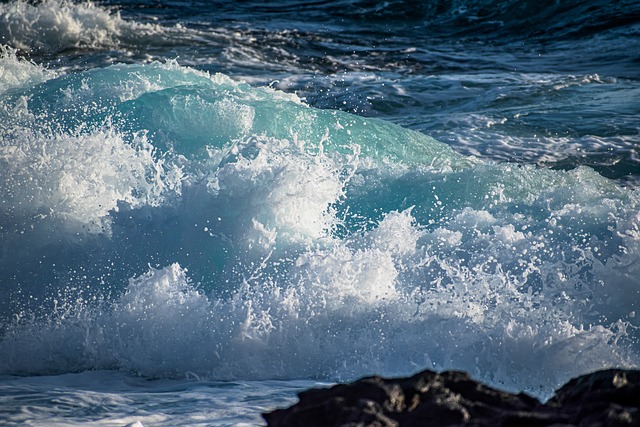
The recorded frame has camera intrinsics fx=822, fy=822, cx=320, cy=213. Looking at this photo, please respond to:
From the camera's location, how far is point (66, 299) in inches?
198

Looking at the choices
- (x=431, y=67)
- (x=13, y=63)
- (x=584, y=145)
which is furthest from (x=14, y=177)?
(x=431, y=67)

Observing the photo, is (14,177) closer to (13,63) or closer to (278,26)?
(13,63)

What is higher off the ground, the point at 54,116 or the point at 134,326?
the point at 54,116

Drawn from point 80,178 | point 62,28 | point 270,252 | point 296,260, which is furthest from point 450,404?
point 62,28

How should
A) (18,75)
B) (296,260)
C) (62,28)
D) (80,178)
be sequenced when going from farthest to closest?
(62,28)
(18,75)
(80,178)
(296,260)

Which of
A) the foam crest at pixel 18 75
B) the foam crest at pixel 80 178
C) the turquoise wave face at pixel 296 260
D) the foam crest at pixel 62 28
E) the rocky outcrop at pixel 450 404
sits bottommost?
the rocky outcrop at pixel 450 404

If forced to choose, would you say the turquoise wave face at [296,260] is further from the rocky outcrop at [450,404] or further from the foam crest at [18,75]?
the foam crest at [18,75]

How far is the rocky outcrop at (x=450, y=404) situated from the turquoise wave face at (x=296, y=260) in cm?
200

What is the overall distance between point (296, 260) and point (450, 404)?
2849mm

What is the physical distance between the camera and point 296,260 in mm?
4953

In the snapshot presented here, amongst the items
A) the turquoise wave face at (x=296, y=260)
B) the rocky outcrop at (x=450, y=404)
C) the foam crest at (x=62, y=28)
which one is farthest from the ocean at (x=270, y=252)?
the foam crest at (x=62, y=28)

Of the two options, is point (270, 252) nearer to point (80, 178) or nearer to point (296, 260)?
point (296, 260)

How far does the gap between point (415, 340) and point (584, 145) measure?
484 cm

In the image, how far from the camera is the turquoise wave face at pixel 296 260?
4.40 m
